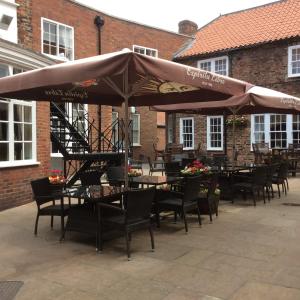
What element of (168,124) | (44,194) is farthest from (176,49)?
(44,194)

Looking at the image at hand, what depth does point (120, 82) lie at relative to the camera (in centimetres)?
693

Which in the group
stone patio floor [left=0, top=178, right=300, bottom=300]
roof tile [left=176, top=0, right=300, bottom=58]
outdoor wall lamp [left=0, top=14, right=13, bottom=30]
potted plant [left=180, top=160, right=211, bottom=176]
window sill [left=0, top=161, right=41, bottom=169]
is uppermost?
roof tile [left=176, top=0, right=300, bottom=58]

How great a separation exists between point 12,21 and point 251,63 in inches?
458

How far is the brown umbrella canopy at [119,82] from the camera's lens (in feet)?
15.8

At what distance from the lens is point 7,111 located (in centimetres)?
891

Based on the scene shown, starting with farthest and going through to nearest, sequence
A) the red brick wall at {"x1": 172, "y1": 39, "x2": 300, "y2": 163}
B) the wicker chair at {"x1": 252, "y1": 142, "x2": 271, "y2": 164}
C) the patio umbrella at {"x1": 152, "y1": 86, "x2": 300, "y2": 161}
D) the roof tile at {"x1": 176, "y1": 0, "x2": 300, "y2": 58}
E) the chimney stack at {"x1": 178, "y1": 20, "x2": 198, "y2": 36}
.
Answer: the chimney stack at {"x1": 178, "y1": 20, "x2": 198, "y2": 36} < the roof tile at {"x1": 176, "y1": 0, "x2": 300, "y2": 58} < the red brick wall at {"x1": 172, "y1": 39, "x2": 300, "y2": 163} < the wicker chair at {"x1": 252, "y1": 142, "x2": 271, "y2": 164} < the patio umbrella at {"x1": 152, "y1": 86, "x2": 300, "y2": 161}

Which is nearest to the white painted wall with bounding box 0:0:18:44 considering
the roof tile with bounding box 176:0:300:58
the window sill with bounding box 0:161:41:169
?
the window sill with bounding box 0:161:41:169

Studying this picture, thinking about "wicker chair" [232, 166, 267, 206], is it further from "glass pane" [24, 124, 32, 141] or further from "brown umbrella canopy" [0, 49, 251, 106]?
"glass pane" [24, 124, 32, 141]

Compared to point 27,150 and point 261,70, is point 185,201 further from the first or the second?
point 261,70

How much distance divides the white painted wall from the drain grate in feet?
21.2

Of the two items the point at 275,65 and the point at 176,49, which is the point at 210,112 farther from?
the point at 176,49

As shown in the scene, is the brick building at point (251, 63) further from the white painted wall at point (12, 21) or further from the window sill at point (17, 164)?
the white painted wall at point (12, 21)

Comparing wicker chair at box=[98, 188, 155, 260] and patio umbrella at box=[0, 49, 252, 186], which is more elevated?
patio umbrella at box=[0, 49, 252, 186]

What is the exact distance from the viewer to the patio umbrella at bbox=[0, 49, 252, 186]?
4.81 m
